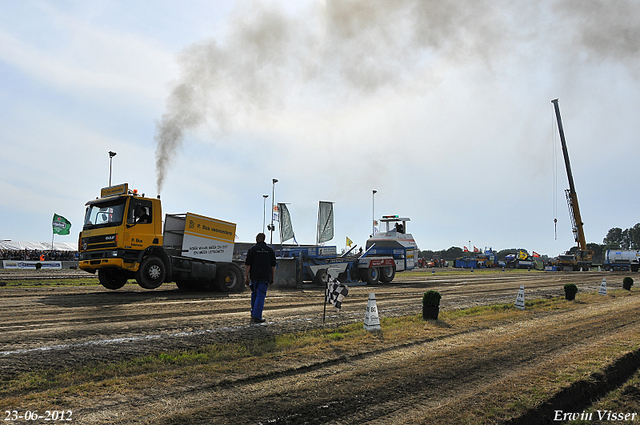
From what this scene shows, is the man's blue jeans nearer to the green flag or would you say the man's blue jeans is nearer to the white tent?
the green flag

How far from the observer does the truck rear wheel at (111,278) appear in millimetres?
15252

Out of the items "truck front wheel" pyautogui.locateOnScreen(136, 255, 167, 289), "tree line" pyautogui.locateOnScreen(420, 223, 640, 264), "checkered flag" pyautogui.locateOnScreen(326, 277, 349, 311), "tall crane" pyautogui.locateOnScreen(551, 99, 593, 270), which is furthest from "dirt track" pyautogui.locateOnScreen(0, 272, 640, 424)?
"tree line" pyautogui.locateOnScreen(420, 223, 640, 264)

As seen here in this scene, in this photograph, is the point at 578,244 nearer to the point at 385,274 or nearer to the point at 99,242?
the point at 385,274

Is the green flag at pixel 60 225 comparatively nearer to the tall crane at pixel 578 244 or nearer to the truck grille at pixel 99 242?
the truck grille at pixel 99 242

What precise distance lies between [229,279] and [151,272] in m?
3.35

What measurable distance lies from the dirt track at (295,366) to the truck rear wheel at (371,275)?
10.4m

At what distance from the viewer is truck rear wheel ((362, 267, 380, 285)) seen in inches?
902

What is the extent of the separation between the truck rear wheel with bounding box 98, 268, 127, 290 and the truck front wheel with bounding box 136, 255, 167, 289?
1.25m

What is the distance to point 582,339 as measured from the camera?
8.27m

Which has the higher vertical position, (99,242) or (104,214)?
(104,214)

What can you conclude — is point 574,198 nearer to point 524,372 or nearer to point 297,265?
point 297,265

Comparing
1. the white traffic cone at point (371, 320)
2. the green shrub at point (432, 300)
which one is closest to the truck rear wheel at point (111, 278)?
the white traffic cone at point (371, 320)

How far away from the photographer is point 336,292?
389 inches

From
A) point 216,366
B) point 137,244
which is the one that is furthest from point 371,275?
point 216,366
